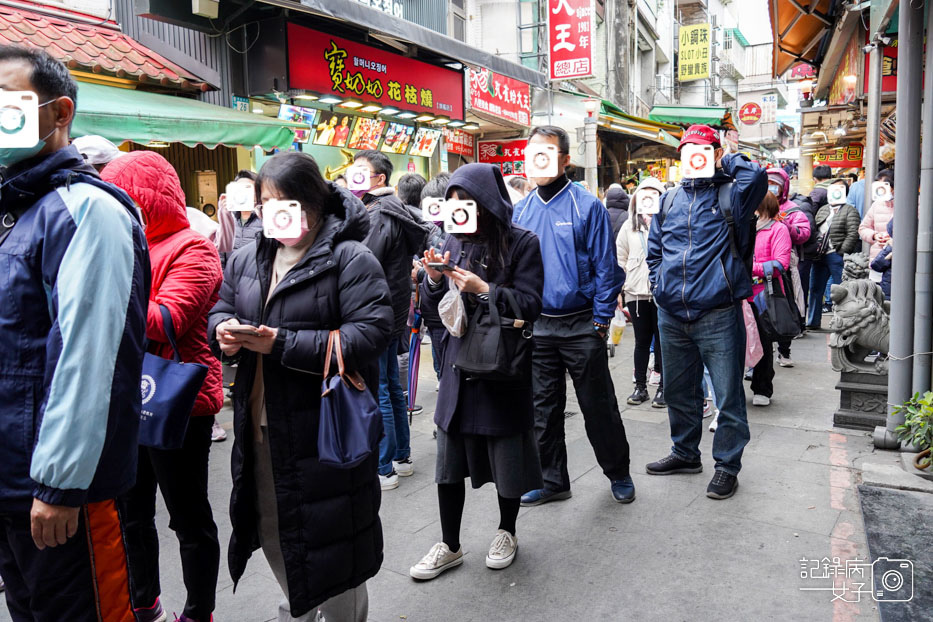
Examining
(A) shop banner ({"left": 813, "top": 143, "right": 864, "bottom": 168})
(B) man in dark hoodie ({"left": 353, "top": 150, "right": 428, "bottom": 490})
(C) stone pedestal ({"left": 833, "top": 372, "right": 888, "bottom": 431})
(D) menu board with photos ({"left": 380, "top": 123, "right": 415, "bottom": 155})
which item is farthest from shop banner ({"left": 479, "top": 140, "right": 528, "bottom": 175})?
(B) man in dark hoodie ({"left": 353, "top": 150, "right": 428, "bottom": 490})

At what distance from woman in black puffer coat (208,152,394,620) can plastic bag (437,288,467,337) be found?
28.8 inches

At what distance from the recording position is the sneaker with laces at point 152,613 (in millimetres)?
3078

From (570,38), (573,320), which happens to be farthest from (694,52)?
(573,320)

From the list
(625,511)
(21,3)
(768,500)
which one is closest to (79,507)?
(625,511)

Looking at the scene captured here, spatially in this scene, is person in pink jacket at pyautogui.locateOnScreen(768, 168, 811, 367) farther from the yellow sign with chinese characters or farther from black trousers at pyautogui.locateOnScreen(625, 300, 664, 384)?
the yellow sign with chinese characters

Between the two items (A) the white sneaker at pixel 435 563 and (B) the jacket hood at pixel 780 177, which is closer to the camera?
(A) the white sneaker at pixel 435 563

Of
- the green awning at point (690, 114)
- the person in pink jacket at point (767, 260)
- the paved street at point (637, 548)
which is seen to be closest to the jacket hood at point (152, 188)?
the paved street at point (637, 548)

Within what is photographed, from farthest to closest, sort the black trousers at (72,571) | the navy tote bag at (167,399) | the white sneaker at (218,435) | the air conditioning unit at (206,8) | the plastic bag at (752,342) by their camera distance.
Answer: the air conditioning unit at (206,8)
the plastic bag at (752,342)
the white sneaker at (218,435)
the navy tote bag at (167,399)
the black trousers at (72,571)

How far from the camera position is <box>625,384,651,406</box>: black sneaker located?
21.8 ft

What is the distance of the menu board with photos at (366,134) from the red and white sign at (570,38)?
5.46 meters

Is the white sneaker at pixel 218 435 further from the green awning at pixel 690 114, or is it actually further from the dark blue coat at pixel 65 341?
the green awning at pixel 690 114

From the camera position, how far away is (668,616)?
306 centimetres

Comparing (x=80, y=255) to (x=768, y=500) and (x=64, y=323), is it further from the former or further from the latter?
(x=768, y=500)

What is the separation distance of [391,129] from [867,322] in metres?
9.15
